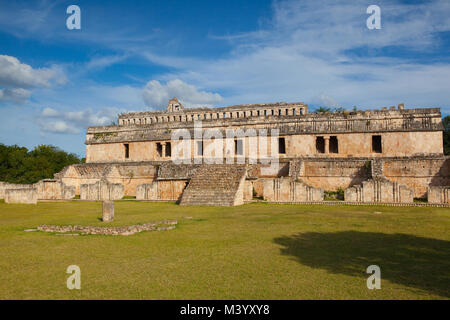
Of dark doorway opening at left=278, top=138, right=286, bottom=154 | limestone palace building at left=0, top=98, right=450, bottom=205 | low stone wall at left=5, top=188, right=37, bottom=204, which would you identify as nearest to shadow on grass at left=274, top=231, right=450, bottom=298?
limestone palace building at left=0, top=98, right=450, bottom=205

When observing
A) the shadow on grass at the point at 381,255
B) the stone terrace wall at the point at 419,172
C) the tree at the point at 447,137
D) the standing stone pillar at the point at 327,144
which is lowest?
the shadow on grass at the point at 381,255

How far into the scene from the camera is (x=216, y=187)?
19.3 m

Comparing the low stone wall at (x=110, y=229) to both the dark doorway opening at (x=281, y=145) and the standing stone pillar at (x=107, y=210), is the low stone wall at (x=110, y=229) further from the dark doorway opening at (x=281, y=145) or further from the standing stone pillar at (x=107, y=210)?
the dark doorway opening at (x=281, y=145)

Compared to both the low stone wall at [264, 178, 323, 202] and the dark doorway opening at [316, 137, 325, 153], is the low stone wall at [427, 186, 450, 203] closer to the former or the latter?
the low stone wall at [264, 178, 323, 202]

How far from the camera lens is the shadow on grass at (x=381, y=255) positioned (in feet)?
18.5

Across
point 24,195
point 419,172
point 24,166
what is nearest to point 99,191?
point 24,195

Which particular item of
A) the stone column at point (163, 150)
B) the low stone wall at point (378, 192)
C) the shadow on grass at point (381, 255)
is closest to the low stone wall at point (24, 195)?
the stone column at point (163, 150)

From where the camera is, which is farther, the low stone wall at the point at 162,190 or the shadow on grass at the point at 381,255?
the low stone wall at the point at 162,190

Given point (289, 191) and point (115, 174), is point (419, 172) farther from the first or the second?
point (115, 174)

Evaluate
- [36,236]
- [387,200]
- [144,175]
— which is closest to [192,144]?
[144,175]

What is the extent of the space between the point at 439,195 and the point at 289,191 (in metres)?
7.02

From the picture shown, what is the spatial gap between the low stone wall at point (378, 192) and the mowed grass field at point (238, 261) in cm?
661

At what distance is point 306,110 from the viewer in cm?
3406

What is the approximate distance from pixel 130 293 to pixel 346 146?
2248cm
